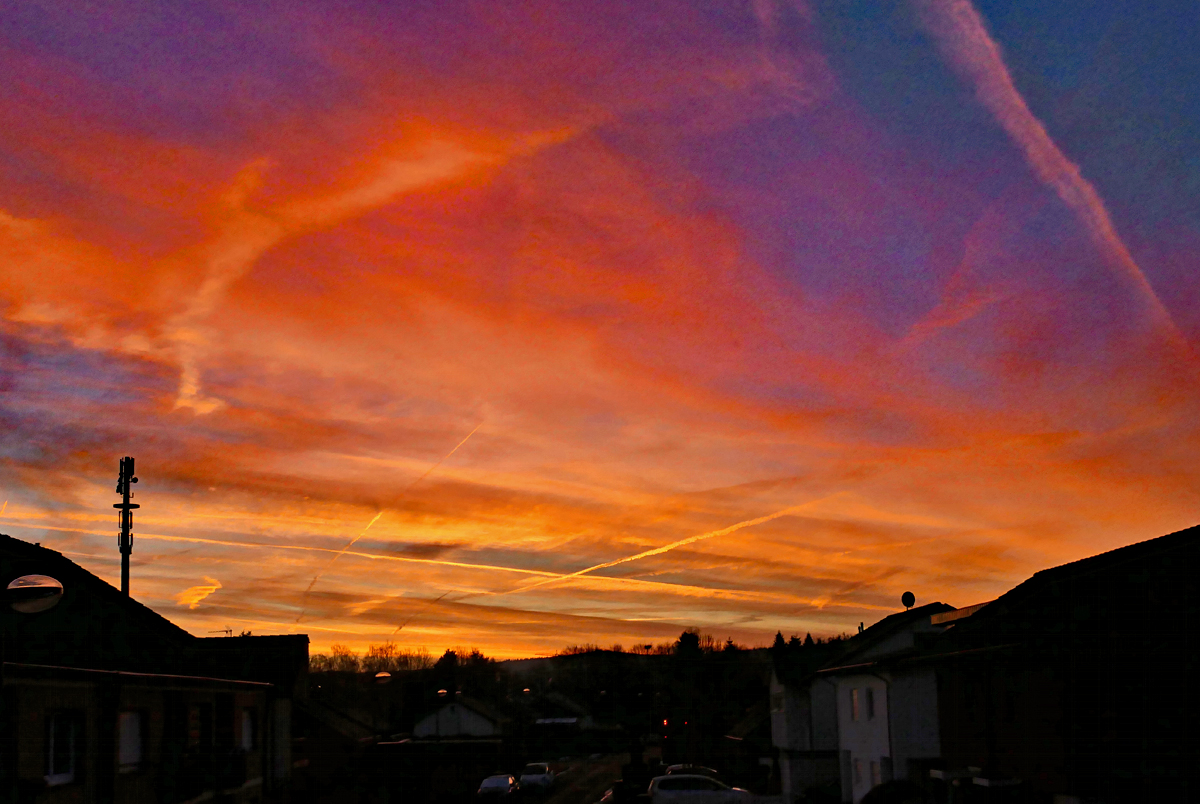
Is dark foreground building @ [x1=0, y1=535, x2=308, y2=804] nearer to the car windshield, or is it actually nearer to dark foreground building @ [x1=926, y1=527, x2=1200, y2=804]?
the car windshield

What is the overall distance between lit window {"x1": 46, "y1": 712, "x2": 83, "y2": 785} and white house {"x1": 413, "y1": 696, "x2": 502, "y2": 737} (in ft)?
221

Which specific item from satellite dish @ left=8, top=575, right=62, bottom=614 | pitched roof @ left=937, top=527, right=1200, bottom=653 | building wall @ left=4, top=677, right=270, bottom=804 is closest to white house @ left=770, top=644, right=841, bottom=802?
building wall @ left=4, top=677, right=270, bottom=804

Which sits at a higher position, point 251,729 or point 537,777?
point 251,729

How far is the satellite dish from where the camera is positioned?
1106 centimetres

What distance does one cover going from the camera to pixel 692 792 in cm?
4169

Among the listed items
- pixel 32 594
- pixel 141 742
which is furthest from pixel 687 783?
pixel 32 594

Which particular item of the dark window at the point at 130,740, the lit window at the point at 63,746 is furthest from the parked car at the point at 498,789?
the lit window at the point at 63,746

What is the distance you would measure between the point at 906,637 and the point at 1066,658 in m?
23.5

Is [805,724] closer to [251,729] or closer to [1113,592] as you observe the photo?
[251,729]

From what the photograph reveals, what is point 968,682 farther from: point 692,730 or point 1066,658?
point 692,730

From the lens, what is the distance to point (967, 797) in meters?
31.2

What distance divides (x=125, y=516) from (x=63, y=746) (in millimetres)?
21166

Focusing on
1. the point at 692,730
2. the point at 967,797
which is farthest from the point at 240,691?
the point at 692,730

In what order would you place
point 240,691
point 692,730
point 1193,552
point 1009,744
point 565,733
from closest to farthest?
point 1193,552, point 1009,744, point 240,691, point 692,730, point 565,733
